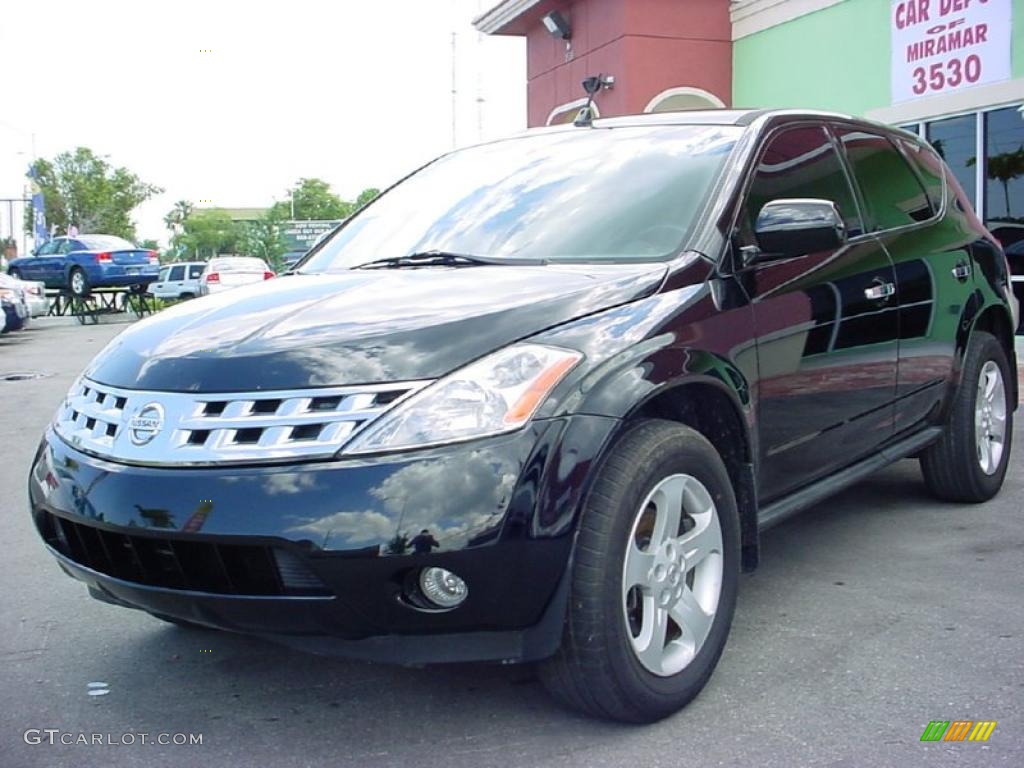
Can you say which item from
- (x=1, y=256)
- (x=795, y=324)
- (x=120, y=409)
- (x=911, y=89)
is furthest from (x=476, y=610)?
(x=1, y=256)

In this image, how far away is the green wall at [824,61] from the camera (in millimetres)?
13633

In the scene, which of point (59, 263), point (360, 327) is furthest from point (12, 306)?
point (360, 327)

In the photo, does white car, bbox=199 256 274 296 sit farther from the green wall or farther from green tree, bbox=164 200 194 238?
green tree, bbox=164 200 194 238

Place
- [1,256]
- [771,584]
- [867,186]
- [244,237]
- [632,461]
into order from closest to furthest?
[632,461], [771,584], [867,186], [1,256], [244,237]

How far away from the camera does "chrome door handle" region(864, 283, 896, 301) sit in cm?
423

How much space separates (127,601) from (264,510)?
23.6 inches

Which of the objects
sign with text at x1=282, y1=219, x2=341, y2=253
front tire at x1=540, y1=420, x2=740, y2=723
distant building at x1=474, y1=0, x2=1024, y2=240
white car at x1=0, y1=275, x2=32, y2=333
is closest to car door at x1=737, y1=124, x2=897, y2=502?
front tire at x1=540, y1=420, x2=740, y2=723

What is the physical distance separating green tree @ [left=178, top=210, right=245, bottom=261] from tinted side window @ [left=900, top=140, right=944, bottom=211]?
97055mm

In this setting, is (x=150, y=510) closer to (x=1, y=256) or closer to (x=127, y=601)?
(x=127, y=601)

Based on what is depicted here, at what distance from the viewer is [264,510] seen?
266 centimetres

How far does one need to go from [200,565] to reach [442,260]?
1.38 meters

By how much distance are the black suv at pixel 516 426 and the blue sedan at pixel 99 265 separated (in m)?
25.3

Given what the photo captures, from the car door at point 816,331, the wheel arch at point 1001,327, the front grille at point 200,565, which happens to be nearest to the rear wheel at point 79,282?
the wheel arch at point 1001,327

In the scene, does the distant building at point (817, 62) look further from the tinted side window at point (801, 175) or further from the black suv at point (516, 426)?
the black suv at point (516, 426)
